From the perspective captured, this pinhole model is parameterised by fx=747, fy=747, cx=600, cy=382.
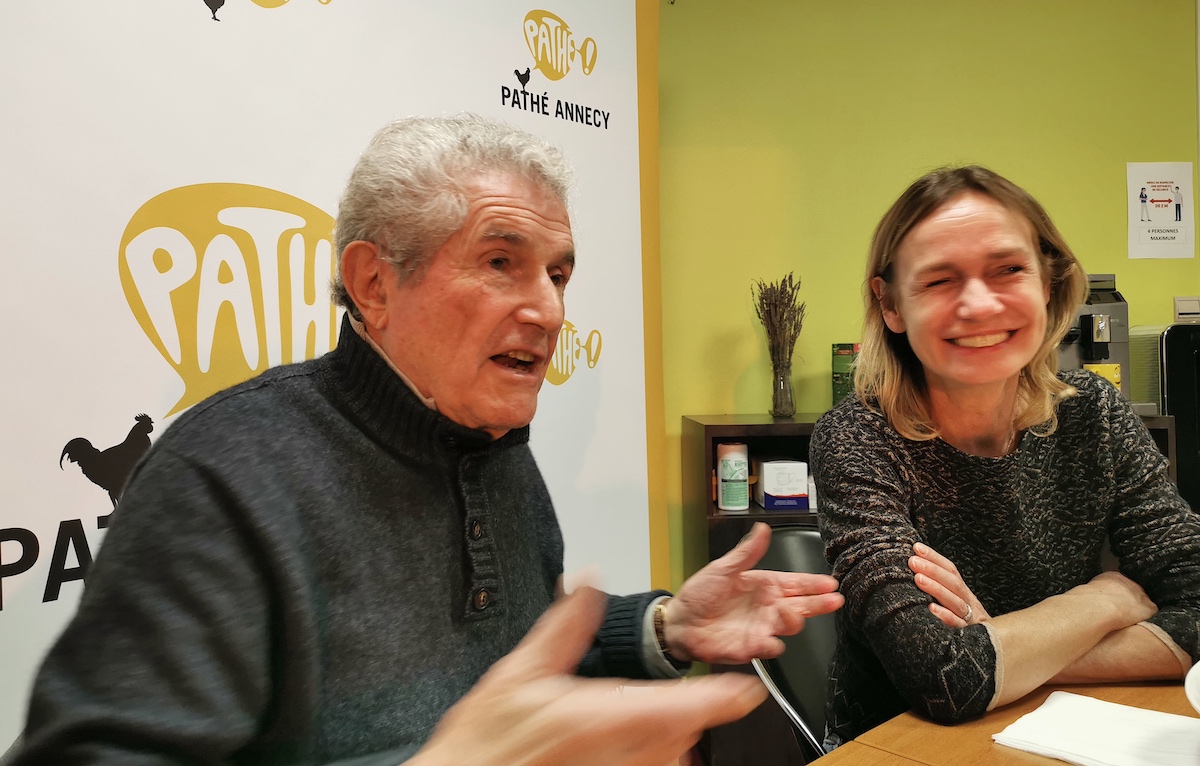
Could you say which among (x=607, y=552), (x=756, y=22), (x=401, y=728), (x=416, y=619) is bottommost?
(x=607, y=552)

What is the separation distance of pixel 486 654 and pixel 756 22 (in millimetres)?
2944

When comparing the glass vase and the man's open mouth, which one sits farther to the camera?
the glass vase

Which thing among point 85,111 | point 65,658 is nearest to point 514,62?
point 85,111

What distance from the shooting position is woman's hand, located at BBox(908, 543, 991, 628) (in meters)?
1.17

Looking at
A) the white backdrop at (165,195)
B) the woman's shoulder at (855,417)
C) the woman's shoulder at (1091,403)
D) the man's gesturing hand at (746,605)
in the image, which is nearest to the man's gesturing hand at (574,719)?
the man's gesturing hand at (746,605)

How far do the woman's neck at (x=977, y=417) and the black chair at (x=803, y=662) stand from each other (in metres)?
0.39

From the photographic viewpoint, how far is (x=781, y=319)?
9.57ft

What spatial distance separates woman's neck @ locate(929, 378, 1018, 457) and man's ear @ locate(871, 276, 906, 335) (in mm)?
154

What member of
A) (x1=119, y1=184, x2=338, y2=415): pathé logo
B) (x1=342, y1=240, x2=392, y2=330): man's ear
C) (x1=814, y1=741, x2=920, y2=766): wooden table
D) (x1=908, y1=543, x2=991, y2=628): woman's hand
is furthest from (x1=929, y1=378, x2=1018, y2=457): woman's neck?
(x1=119, y1=184, x2=338, y2=415): pathé logo

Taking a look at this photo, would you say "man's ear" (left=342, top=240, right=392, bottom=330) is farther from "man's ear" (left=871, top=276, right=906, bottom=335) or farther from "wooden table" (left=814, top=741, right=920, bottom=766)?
"man's ear" (left=871, top=276, right=906, bottom=335)

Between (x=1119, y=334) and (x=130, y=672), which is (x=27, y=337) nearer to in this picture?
(x=130, y=672)

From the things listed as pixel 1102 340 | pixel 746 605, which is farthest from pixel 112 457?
pixel 1102 340

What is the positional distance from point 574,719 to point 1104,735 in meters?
0.81

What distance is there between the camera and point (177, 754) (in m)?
0.67
